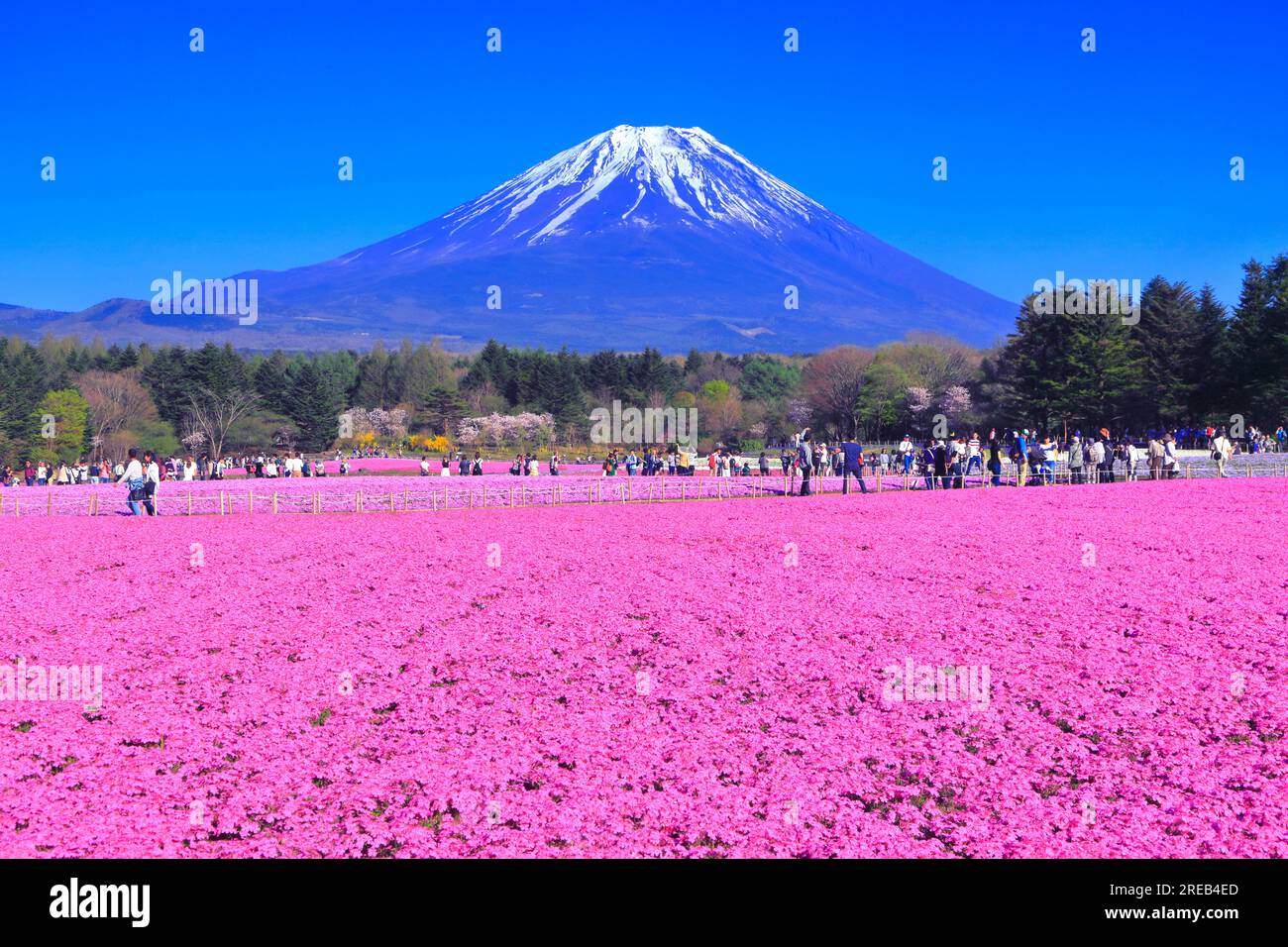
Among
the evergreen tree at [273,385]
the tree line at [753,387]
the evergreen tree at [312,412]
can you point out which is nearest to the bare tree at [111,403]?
the tree line at [753,387]

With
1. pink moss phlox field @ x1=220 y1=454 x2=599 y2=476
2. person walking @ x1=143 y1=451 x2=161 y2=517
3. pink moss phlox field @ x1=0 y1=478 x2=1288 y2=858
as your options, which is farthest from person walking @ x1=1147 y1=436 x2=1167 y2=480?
pink moss phlox field @ x1=220 y1=454 x2=599 y2=476

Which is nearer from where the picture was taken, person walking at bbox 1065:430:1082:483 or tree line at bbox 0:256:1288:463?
person walking at bbox 1065:430:1082:483

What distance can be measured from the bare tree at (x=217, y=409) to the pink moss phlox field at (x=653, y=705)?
77189 millimetres

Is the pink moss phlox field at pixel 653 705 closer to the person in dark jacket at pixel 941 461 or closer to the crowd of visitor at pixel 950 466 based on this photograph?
the crowd of visitor at pixel 950 466

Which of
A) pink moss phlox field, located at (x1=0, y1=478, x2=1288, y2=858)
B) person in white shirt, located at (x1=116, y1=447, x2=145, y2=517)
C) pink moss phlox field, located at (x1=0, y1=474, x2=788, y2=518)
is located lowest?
pink moss phlox field, located at (x1=0, y1=478, x2=1288, y2=858)

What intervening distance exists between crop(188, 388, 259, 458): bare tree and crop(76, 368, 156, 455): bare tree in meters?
5.41

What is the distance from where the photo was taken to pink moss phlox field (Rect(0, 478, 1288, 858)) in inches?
272

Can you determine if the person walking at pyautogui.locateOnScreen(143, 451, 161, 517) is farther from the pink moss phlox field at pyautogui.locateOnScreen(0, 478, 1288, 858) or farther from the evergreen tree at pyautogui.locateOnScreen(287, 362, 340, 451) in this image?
the evergreen tree at pyautogui.locateOnScreen(287, 362, 340, 451)

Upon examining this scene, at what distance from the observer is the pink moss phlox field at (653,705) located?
6.91 metres
